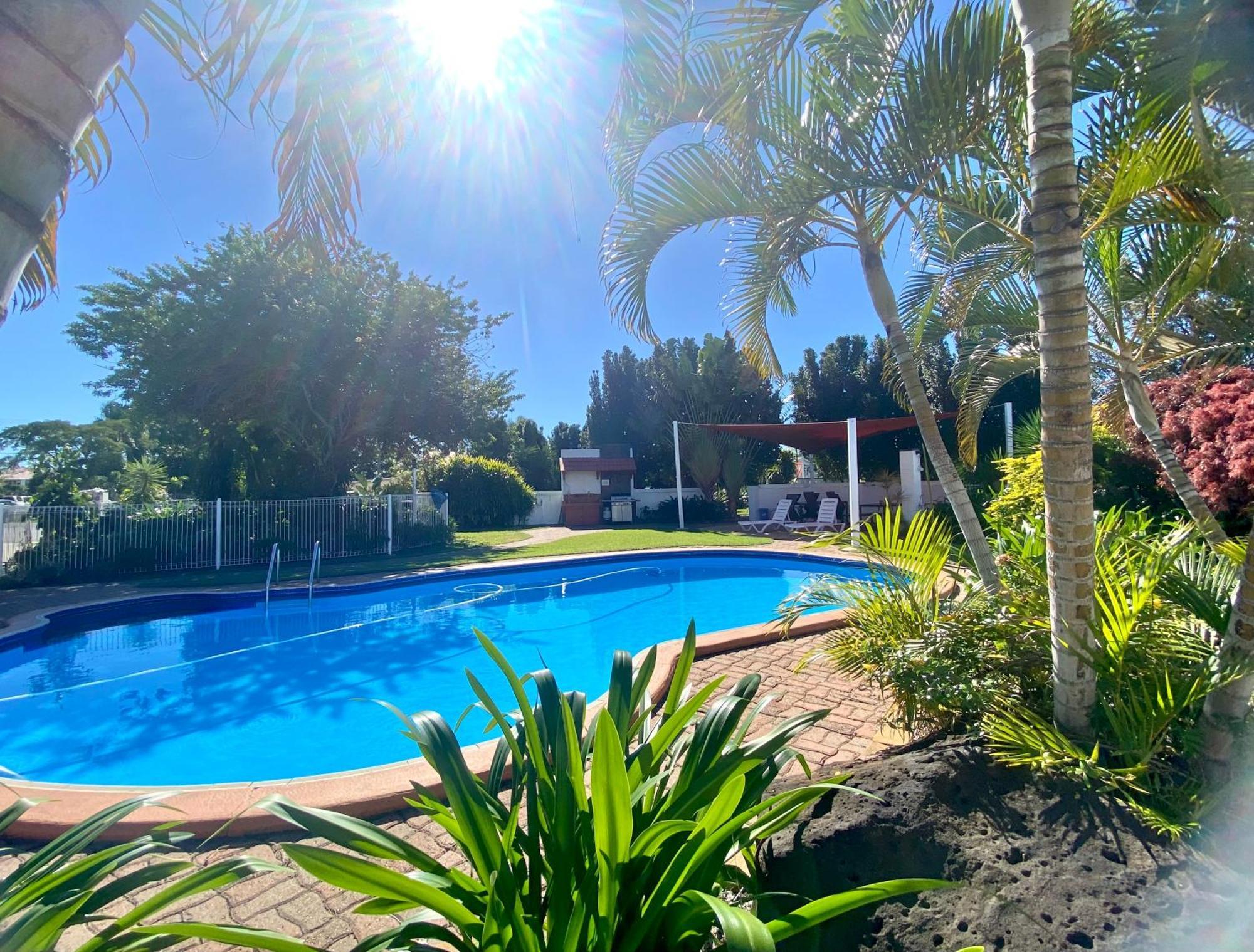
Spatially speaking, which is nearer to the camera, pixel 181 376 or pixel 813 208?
pixel 813 208

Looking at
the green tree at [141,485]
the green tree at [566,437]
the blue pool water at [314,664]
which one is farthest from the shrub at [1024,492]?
the green tree at [566,437]

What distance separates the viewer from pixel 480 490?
23125 millimetres

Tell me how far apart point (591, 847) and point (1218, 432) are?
1051 centimetres

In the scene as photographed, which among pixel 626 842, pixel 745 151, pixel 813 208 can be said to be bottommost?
pixel 626 842

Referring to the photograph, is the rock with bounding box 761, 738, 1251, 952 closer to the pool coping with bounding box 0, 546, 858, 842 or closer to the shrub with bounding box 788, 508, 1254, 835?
the shrub with bounding box 788, 508, 1254, 835

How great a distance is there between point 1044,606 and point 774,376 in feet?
9.84

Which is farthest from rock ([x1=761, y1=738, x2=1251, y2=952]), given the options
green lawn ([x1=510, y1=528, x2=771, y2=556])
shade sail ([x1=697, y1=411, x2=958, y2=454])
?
shade sail ([x1=697, y1=411, x2=958, y2=454])

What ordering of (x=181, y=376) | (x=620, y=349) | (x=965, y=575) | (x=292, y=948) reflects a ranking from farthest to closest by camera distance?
(x=620, y=349), (x=181, y=376), (x=965, y=575), (x=292, y=948)

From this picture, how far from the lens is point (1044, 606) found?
9.48 ft

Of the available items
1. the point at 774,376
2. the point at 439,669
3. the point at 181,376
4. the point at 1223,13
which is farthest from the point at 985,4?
the point at 181,376

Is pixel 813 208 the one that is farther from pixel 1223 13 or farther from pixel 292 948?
pixel 292 948

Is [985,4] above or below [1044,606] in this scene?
above

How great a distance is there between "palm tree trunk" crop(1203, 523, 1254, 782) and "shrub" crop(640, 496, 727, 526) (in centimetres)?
2068

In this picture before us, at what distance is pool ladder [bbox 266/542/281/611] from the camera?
1105 centimetres
